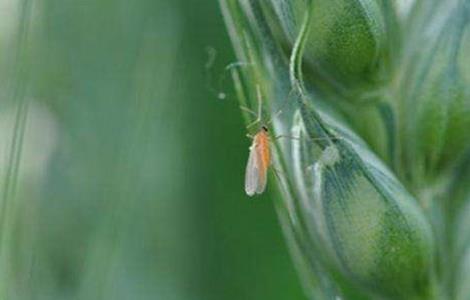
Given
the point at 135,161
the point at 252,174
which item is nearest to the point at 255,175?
the point at 252,174

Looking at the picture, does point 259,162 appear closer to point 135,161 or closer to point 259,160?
point 259,160

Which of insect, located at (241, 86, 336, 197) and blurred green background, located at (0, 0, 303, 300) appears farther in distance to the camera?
blurred green background, located at (0, 0, 303, 300)

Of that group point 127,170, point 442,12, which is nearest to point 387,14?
point 442,12

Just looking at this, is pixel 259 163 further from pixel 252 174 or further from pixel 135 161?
pixel 135 161

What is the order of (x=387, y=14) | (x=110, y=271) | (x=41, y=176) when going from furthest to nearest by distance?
(x=41, y=176) < (x=110, y=271) < (x=387, y=14)

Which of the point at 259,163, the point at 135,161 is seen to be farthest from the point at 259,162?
the point at 135,161

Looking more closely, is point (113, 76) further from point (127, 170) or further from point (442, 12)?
point (442, 12)
